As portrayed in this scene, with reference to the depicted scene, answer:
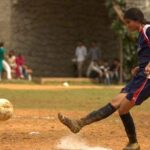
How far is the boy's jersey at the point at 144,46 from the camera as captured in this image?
25.4 feet

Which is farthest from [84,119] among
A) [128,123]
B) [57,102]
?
[57,102]

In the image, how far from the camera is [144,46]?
25.5 ft

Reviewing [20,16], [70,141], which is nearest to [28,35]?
[20,16]

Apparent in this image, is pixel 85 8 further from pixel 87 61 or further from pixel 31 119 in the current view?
pixel 31 119

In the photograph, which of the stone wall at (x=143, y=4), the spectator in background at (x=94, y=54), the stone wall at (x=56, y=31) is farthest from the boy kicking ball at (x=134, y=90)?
the stone wall at (x=56, y=31)

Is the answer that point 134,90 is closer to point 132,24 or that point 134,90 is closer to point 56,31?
point 132,24

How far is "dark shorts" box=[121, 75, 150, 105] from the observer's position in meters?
7.65

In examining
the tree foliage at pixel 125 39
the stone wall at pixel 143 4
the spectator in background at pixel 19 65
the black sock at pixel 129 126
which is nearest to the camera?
the black sock at pixel 129 126

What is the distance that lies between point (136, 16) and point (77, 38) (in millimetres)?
25639

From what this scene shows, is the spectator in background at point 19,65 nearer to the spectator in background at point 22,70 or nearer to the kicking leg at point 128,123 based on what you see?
the spectator in background at point 22,70

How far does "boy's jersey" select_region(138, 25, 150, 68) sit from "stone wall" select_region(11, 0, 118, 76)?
22557mm

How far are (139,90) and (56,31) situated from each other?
83.2 feet

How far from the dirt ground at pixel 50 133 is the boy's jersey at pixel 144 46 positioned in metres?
1.21

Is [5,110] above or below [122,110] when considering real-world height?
below
